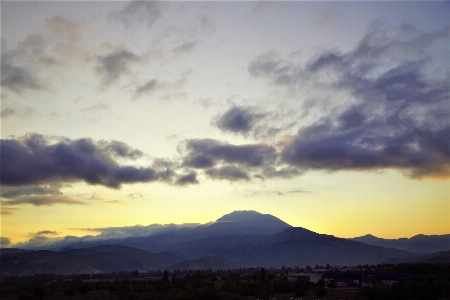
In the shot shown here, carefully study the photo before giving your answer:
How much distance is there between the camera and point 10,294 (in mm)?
109312

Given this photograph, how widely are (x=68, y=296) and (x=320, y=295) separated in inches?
2296

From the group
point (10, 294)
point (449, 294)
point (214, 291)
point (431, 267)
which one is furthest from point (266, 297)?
point (431, 267)

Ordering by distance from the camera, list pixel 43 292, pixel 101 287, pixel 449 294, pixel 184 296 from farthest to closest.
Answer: pixel 101 287
pixel 43 292
pixel 449 294
pixel 184 296

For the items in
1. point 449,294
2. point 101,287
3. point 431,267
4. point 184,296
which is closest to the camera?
point 184,296

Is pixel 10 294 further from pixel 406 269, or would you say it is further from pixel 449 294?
pixel 406 269

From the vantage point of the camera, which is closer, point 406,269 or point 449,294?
point 449,294

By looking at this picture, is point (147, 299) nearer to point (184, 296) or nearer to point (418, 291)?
point (184, 296)

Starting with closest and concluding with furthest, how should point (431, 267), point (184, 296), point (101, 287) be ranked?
point (184, 296)
point (101, 287)
point (431, 267)

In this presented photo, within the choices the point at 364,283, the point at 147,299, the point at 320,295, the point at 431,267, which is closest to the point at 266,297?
the point at 320,295

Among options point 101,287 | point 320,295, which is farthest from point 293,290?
point 101,287

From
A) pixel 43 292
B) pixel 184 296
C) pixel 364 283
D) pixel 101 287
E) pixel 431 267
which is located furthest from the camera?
pixel 431 267

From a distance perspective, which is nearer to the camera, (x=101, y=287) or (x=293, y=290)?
(x=293, y=290)

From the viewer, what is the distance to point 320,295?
91750 mm

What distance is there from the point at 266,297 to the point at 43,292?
162 ft
